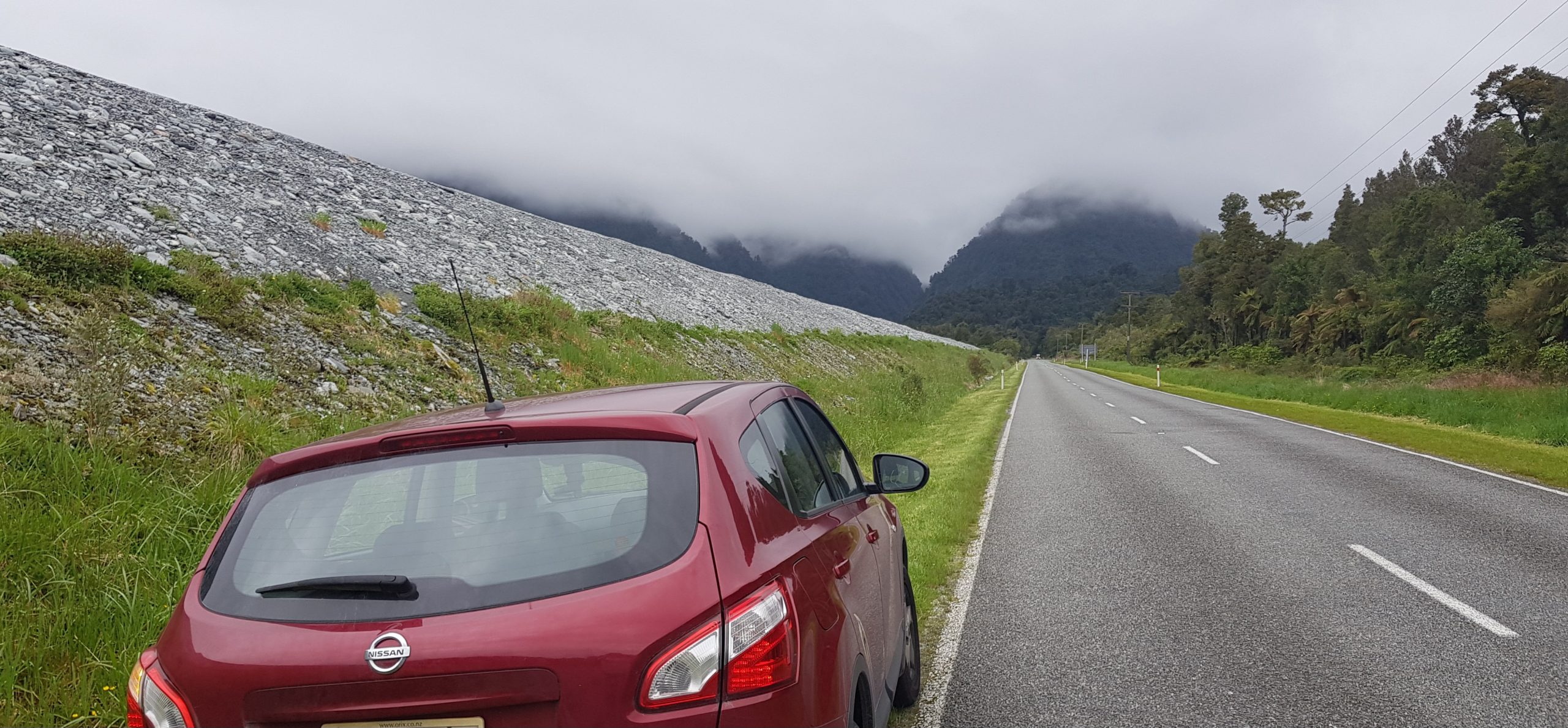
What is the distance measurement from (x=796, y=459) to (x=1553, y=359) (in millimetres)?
34483

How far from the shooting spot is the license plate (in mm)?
1726

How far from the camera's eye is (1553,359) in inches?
1040

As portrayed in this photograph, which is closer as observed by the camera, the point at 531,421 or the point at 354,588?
the point at 354,588

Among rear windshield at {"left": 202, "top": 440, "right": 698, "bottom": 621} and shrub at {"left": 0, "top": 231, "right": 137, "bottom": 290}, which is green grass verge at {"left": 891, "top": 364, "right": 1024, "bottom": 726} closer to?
rear windshield at {"left": 202, "top": 440, "right": 698, "bottom": 621}

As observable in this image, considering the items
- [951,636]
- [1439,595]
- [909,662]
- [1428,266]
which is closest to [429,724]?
[909,662]

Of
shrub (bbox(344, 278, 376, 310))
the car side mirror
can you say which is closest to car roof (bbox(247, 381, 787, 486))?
the car side mirror

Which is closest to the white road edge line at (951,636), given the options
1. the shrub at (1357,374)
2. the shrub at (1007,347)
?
the shrub at (1357,374)

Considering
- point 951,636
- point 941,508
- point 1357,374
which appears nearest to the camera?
point 951,636

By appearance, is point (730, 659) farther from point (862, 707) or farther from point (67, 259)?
point (67, 259)

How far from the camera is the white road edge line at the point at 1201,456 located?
12.0 meters

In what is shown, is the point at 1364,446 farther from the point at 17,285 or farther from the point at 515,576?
the point at 17,285

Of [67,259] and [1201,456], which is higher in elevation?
[1201,456]

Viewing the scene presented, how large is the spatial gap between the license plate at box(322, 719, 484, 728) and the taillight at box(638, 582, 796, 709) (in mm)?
365

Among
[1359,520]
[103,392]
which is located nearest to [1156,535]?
[1359,520]
